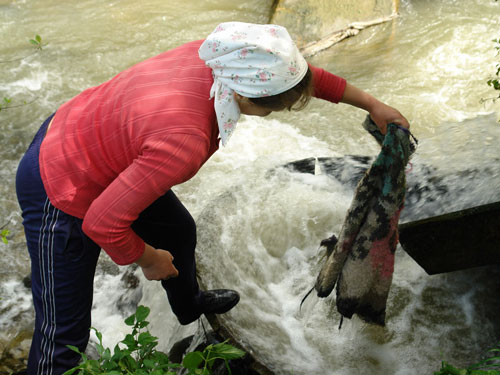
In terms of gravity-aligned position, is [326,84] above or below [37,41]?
above

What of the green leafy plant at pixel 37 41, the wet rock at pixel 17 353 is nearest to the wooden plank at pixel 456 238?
the wet rock at pixel 17 353

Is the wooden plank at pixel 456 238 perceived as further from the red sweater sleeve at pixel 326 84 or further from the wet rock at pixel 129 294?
the wet rock at pixel 129 294

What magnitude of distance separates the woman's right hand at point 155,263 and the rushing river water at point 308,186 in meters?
0.53

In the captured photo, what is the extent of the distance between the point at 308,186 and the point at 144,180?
A: 1726 mm

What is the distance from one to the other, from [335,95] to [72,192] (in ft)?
3.54

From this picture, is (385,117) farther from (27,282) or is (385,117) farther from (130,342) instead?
(27,282)

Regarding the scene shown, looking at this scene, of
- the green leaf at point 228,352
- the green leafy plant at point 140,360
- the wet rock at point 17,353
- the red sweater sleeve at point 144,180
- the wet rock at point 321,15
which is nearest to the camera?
the red sweater sleeve at point 144,180

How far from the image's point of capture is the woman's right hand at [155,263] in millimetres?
1822

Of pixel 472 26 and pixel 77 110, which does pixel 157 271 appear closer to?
pixel 77 110

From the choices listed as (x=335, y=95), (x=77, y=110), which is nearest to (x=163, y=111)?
(x=77, y=110)

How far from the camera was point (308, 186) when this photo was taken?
313 centimetres

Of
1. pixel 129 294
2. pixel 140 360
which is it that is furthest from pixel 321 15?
pixel 140 360

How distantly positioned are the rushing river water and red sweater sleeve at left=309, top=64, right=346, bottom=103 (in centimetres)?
80

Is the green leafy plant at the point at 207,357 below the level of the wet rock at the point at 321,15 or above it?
above
